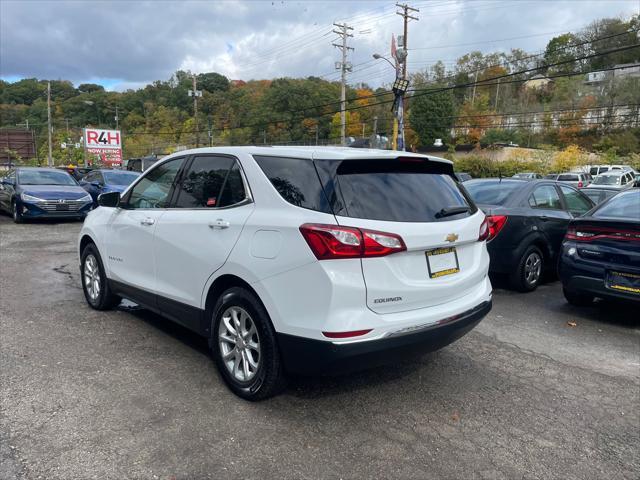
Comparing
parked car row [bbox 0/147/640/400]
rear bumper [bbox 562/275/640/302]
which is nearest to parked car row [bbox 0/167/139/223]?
parked car row [bbox 0/147/640/400]

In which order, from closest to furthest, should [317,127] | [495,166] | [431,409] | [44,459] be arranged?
[44,459] → [431,409] → [495,166] → [317,127]

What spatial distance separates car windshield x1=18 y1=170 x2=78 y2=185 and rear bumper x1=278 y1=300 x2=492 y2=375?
540 inches

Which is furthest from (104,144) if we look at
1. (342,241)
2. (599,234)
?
(342,241)

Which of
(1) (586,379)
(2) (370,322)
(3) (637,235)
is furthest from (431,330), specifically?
(3) (637,235)

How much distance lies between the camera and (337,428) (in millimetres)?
3111

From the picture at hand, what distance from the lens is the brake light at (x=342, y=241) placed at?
2832 mm

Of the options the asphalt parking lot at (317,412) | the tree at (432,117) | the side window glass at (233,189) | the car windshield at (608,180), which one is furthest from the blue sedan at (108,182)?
the tree at (432,117)

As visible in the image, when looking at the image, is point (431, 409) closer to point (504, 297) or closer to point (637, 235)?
point (637, 235)

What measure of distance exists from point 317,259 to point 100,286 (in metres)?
3.51

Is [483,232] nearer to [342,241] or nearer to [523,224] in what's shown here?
[342,241]

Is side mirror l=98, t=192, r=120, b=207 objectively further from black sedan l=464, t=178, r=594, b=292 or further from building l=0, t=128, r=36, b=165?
building l=0, t=128, r=36, b=165

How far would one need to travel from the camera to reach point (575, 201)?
26.0ft

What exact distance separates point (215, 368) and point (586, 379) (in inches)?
119

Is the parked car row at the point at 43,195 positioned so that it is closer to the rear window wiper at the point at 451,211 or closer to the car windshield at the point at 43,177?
the car windshield at the point at 43,177
